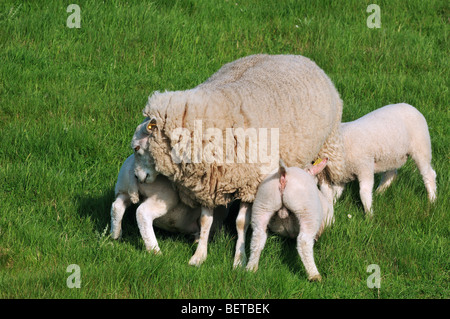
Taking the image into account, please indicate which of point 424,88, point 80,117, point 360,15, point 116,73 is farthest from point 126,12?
point 424,88

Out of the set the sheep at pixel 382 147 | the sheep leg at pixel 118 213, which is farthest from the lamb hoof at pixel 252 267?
the sheep at pixel 382 147

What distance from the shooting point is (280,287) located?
477cm

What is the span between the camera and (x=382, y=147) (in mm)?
6371

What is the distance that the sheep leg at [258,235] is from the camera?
5.07m

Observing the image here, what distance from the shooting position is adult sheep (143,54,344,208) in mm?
4996

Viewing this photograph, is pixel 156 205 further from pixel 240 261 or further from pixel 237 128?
pixel 237 128

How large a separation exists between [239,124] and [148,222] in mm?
1000

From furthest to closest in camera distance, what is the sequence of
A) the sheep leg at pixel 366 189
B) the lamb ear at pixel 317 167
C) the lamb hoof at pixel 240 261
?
the sheep leg at pixel 366 189 < the lamb ear at pixel 317 167 < the lamb hoof at pixel 240 261

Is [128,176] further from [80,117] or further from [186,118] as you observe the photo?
[80,117]

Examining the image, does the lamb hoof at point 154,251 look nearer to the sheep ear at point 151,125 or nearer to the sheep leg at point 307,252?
the sheep ear at point 151,125

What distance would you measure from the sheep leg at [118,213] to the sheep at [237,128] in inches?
18.3

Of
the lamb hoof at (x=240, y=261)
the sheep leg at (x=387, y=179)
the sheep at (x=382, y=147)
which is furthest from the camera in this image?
the sheep leg at (x=387, y=179)

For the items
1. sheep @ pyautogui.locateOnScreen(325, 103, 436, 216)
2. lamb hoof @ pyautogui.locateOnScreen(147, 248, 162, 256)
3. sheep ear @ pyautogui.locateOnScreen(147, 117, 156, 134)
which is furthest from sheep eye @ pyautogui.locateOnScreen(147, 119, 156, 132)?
sheep @ pyautogui.locateOnScreen(325, 103, 436, 216)

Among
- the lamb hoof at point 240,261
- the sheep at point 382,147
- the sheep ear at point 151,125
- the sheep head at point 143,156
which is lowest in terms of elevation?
the lamb hoof at point 240,261
